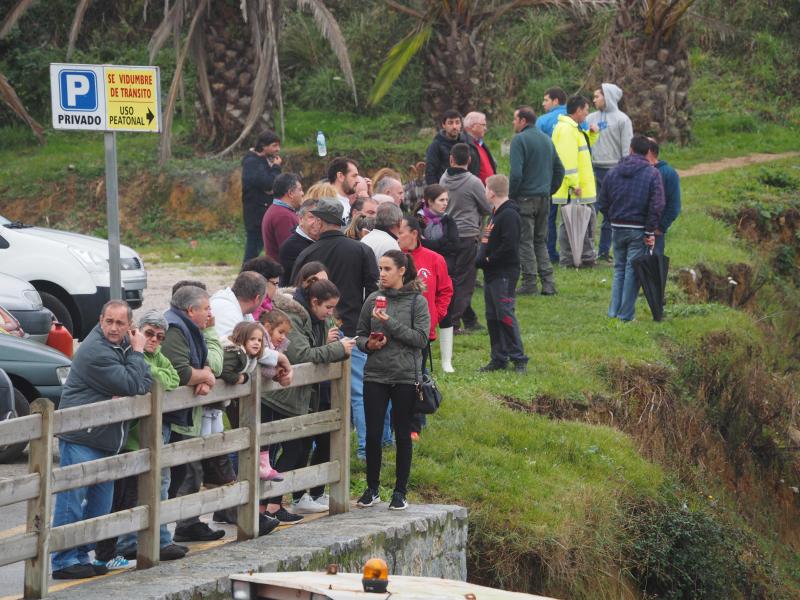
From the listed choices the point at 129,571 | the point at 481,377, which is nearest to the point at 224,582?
the point at 129,571

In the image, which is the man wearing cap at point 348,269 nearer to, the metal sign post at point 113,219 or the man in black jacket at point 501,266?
the metal sign post at point 113,219

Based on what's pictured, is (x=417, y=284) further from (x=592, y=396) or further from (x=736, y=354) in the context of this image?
→ (x=736, y=354)

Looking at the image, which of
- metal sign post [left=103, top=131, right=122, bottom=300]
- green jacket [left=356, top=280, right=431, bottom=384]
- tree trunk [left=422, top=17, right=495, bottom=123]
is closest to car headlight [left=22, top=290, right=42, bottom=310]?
metal sign post [left=103, top=131, right=122, bottom=300]

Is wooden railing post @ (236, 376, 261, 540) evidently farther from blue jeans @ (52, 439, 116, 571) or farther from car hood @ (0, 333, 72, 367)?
car hood @ (0, 333, 72, 367)

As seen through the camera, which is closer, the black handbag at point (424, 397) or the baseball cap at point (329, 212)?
the black handbag at point (424, 397)

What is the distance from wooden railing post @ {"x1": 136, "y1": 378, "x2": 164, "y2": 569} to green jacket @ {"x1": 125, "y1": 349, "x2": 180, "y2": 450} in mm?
97

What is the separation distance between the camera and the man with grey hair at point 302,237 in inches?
414

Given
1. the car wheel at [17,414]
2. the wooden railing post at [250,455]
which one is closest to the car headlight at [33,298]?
the car wheel at [17,414]

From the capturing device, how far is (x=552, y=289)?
16.0 metres

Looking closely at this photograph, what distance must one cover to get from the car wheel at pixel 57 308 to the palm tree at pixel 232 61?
276 inches

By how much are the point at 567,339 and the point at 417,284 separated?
5.17m

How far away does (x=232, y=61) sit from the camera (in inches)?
862

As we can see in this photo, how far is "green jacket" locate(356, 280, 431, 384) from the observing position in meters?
8.96

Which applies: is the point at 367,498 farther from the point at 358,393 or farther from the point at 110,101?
the point at 110,101
